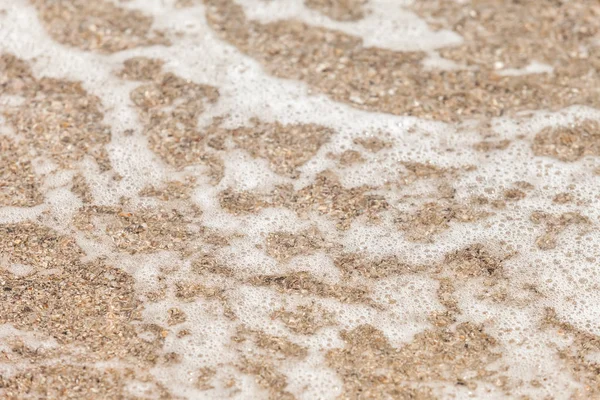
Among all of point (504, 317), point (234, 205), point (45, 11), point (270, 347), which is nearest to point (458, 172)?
point (504, 317)

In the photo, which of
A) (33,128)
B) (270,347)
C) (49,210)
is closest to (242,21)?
(33,128)

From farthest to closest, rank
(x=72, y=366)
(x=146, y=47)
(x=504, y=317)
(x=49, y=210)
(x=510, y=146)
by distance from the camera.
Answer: (x=146, y=47) < (x=510, y=146) < (x=49, y=210) < (x=504, y=317) < (x=72, y=366)

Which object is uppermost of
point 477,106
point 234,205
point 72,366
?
point 477,106

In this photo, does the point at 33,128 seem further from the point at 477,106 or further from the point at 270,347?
the point at 477,106

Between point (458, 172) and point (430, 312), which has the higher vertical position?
point (458, 172)

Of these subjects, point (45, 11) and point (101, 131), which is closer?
point (101, 131)

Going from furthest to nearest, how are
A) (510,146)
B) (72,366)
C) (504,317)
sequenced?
1. (510,146)
2. (504,317)
3. (72,366)

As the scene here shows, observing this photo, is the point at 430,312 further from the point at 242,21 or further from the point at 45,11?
the point at 45,11

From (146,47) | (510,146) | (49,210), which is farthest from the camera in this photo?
(146,47)

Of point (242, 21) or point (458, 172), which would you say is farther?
point (242, 21)
